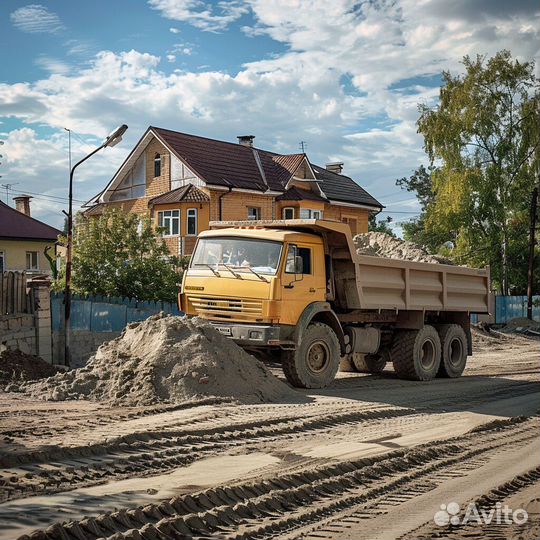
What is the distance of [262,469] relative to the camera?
7207mm

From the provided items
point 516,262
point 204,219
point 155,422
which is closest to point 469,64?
point 516,262

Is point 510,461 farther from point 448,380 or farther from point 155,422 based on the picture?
point 448,380

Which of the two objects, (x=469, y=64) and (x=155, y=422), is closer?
(x=155, y=422)

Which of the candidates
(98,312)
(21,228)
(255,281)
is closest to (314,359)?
(255,281)

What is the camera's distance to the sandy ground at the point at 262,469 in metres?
5.52

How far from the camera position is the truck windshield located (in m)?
13.0

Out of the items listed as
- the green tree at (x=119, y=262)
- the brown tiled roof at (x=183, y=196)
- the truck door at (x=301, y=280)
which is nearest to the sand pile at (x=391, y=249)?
the green tree at (x=119, y=262)

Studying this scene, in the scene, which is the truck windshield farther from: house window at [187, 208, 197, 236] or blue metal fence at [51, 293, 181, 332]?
house window at [187, 208, 197, 236]

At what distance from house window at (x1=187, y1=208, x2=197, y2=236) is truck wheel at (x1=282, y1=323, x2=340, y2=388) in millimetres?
21188

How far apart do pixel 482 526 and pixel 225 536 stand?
6.23 ft

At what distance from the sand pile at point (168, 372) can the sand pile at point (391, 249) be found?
566 inches

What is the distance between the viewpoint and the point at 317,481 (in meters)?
6.82

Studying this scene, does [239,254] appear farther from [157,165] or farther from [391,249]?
[157,165]

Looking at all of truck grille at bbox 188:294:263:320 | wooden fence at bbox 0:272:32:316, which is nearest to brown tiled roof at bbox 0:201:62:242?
wooden fence at bbox 0:272:32:316
